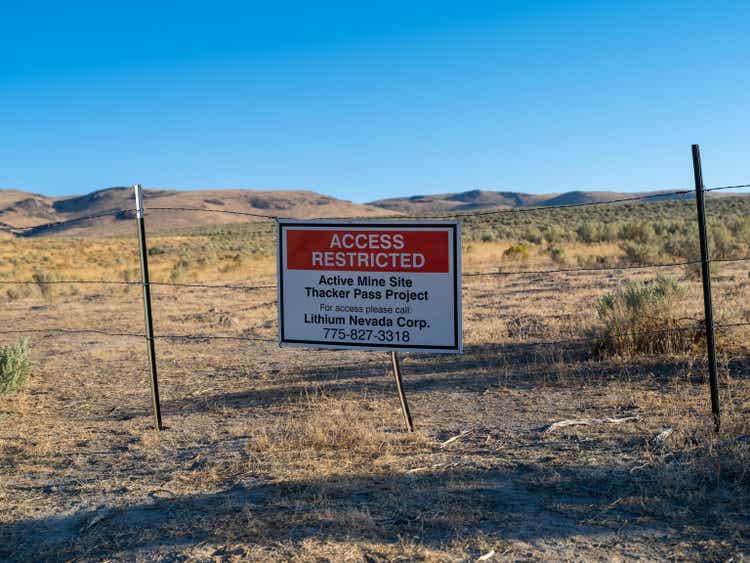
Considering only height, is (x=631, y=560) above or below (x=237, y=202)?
below

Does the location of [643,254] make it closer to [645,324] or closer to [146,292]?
[645,324]

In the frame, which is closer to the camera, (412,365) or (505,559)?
(505,559)

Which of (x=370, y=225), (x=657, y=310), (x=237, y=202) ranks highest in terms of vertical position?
(x=237, y=202)

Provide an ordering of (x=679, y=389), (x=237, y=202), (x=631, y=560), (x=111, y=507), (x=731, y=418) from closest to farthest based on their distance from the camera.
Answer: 1. (x=631, y=560)
2. (x=111, y=507)
3. (x=731, y=418)
4. (x=679, y=389)
5. (x=237, y=202)

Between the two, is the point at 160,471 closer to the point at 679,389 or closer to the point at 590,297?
the point at 679,389

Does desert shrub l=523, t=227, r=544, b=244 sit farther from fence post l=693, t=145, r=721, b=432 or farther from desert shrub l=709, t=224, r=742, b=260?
fence post l=693, t=145, r=721, b=432

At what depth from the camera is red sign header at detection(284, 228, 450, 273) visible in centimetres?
602

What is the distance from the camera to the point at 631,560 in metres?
3.72

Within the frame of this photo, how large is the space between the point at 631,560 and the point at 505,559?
0.70 meters

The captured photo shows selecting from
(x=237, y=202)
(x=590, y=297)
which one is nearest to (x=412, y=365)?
(x=590, y=297)

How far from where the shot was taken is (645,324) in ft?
30.3

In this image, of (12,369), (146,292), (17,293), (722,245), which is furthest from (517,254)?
(146,292)

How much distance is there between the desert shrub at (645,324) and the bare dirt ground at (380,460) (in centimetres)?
34

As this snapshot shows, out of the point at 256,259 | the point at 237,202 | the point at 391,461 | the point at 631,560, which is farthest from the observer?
the point at 237,202
